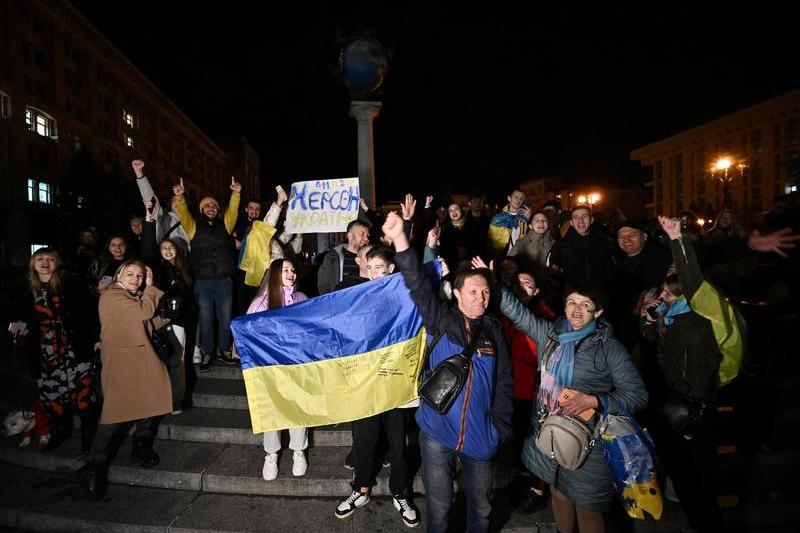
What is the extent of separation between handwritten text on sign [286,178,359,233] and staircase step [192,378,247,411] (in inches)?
104

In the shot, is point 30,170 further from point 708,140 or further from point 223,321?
point 708,140

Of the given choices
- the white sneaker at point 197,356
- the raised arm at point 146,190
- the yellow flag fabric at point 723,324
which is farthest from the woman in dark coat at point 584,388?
the raised arm at point 146,190

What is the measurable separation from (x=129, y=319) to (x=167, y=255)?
4.93 ft

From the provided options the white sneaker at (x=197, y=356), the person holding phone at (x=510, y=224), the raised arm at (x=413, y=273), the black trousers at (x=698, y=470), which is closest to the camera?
the raised arm at (x=413, y=273)

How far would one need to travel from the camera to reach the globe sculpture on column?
998cm

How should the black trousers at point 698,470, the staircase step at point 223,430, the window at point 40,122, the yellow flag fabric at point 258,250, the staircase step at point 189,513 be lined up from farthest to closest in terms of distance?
the window at point 40,122 < the yellow flag fabric at point 258,250 < the staircase step at point 223,430 < the staircase step at point 189,513 < the black trousers at point 698,470

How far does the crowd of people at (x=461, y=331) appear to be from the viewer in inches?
125

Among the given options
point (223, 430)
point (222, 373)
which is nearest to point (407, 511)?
point (223, 430)

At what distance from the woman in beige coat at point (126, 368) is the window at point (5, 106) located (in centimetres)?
3634

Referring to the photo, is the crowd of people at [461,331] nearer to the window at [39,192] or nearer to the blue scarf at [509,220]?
the blue scarf at [509,220]

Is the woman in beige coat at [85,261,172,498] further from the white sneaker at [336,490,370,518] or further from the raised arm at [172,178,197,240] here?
the white sneaker at [336,490,370,518]

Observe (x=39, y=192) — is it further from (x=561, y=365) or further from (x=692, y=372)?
(x=692, y=372)

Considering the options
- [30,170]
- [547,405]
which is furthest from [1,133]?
[547,405]

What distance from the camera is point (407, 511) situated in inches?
153
